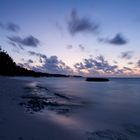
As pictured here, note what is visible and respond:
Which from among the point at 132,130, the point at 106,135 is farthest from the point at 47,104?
the point at 106,135

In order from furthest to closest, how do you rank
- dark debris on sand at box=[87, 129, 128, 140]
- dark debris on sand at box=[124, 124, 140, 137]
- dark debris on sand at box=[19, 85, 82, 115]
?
1. dark debris on sand at box=[19, 85, 82, 115]
2. dark debris on sand at box=[124, 124, 140, 137]
3. dark debris on sand at box=[87, 129, 128, 140]

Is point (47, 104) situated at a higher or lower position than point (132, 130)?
higher

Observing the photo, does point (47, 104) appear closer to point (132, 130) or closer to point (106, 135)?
point (132, 130)

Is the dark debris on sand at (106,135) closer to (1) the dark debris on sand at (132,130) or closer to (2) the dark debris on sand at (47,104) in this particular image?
(1) the dark debris on sand at (132,130)

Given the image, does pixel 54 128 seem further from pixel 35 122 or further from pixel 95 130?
pixel 95 130

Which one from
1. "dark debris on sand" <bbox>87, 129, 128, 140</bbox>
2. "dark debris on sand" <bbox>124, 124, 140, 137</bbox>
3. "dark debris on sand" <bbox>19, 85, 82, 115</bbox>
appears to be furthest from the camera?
"dark debris on sand" <bbox>19, 85, 82, 115</bbox>

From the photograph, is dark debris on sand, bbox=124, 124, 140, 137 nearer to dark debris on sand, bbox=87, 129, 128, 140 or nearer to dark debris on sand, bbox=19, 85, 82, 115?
dark debris on sand, bbox=87, 129, 128, 140

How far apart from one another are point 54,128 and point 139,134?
477cm

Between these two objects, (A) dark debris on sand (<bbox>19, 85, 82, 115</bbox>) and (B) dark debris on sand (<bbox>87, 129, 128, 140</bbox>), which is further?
(A) dark debris on sand (<bbox>19, 85, 82, 115</bbox>)

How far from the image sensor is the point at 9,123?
11.4 m

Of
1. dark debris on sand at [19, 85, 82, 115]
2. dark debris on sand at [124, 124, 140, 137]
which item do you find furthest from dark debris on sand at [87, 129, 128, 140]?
dark debris on sand at [19, 85, 82, 115]

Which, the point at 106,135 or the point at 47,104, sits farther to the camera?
the point at 47,104

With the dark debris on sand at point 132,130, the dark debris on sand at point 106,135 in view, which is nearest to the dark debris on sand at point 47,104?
the dark debris on sand at point 132,130

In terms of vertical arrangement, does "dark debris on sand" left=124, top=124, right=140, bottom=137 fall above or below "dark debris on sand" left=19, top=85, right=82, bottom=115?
below
